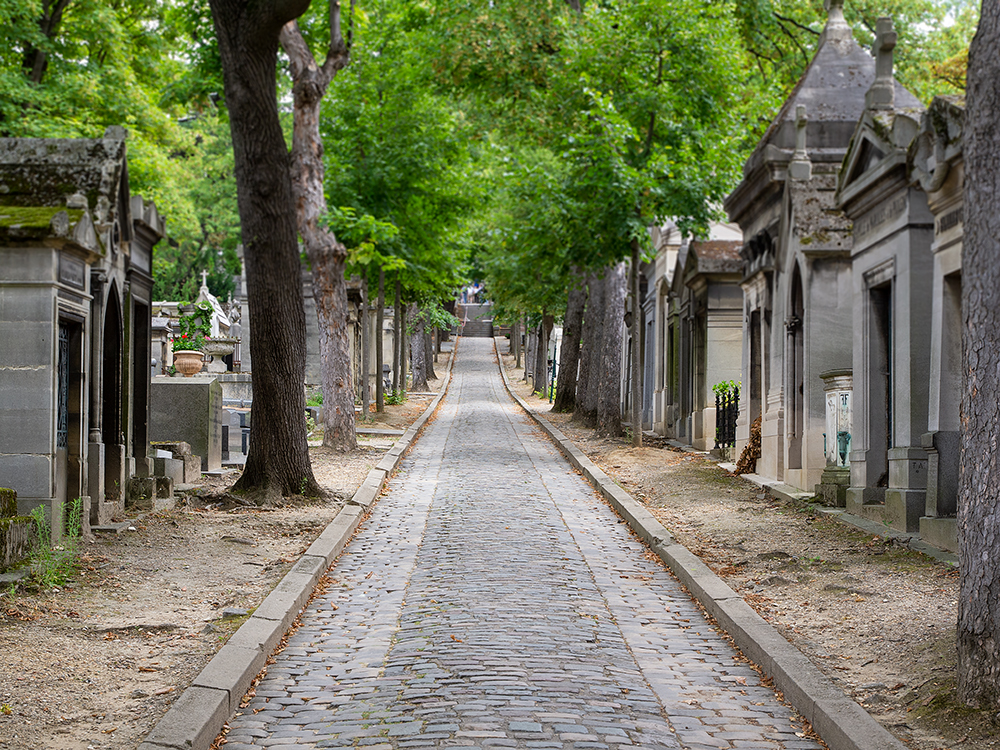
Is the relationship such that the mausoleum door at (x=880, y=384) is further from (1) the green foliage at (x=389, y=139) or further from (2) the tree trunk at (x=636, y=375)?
(1) the green foliage at (x=389, y=139)

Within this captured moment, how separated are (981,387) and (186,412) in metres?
12.3

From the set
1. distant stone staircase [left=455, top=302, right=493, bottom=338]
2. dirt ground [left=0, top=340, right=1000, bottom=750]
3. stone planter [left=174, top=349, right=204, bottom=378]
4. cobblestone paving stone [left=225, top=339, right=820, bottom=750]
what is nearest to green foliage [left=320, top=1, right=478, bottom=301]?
stone planter [left=174, top=349, right=204, bottom=378]

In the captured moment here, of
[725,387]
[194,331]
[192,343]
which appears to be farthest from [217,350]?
[725,387]

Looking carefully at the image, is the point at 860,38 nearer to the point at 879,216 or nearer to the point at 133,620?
the point at 879,216

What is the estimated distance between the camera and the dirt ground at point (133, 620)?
4.85m

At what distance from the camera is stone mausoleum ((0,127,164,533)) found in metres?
8.64

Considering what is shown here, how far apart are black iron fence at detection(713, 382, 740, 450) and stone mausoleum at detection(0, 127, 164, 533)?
1085 cm

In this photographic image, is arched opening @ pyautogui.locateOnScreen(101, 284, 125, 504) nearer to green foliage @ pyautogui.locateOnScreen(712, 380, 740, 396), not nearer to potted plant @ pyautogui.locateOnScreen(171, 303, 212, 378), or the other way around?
potted plant @ pyautogui.locateOnScreen(171, 303, 212, 378)

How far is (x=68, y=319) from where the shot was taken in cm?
922

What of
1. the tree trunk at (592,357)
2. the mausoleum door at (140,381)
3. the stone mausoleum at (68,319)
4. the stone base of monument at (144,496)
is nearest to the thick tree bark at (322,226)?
the mausoleum door at (140,381)

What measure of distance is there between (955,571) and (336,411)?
42.5ft

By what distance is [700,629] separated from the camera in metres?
7.27

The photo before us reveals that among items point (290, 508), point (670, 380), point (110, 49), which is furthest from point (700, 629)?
point (110, 49)

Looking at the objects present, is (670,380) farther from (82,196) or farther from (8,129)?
(82,196)
